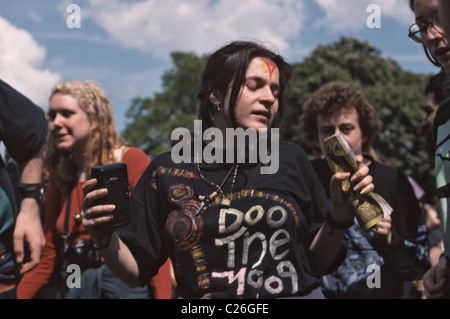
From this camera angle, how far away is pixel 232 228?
211 centimetres

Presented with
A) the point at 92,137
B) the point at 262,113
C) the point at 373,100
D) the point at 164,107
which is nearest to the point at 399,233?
the point at 262,113

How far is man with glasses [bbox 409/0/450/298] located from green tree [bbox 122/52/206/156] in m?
33.9

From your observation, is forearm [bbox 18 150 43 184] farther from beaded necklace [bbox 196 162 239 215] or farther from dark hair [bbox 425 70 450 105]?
dark hair [bbox 425 70 450 105]

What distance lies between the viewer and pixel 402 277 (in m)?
3.39

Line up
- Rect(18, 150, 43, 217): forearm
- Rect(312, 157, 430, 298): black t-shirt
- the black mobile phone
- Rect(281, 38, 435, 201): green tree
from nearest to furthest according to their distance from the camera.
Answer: the black mobile phone, Rect(18, 150, 43, 217): forearm, Rect(312, 157, 430, 298): black t-shirt, Rect(281, 38, 435, 201): green tree

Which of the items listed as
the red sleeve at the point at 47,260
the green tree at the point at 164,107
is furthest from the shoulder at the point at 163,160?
the green tree at the point at 164,107

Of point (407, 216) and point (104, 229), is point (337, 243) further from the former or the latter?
point (407, 216)

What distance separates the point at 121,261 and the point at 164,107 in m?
35.7

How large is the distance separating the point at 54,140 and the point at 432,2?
306 cm

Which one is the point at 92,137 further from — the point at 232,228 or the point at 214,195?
the point at 232,228

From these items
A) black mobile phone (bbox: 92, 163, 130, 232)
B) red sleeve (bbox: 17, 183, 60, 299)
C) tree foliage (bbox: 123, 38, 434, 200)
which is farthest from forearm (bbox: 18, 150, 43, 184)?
tree foliage (bbox: 123, 38, 434, 200)

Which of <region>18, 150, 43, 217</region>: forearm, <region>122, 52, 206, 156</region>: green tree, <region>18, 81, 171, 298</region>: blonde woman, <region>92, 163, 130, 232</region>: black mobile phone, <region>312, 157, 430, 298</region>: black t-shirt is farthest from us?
<region>122, 52, 206, 156</region>: green tree

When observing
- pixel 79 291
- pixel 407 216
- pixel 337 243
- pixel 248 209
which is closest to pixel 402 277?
pixel 407 216

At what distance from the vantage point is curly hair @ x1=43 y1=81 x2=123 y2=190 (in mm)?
3914
